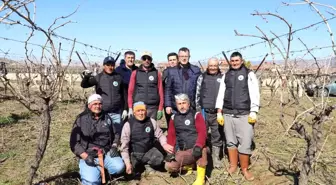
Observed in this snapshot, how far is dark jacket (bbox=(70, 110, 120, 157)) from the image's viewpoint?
4.06 metres

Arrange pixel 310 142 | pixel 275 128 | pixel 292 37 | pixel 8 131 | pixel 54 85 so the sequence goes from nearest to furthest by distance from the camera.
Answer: pixel 292 37 < pixel 54 85 < pixel 310 142 < pixel 8 131 < pixel 275 128

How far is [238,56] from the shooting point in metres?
4.38

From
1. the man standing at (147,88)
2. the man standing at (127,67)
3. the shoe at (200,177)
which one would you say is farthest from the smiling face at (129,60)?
the shoe at (200,177)

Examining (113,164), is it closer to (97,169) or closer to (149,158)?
(97,169)

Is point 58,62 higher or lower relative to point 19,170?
higher

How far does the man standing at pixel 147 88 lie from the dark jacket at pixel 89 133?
2.52 feet

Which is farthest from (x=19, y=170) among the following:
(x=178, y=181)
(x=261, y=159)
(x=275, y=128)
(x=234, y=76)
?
(x=275, y=128)

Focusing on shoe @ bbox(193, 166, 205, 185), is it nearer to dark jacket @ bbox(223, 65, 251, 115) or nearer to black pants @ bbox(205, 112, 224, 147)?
black pants @ bbox(205, 112, 224, 147)

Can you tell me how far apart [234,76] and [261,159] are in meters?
1.74

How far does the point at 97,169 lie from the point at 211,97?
78.3 inches

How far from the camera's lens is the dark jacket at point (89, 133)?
4059 mm

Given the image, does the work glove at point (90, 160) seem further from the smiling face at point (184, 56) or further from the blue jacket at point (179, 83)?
the smiling face at point (184, 56)

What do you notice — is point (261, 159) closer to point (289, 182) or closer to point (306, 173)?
point (289, 182)

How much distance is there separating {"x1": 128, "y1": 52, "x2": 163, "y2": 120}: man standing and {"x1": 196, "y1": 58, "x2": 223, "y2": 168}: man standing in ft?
2.10
